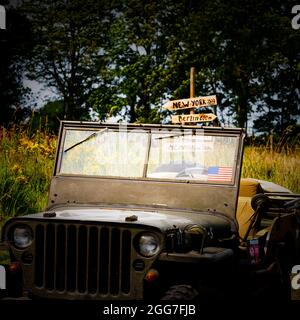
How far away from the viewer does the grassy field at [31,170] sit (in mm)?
10805

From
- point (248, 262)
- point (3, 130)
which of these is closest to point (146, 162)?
point (248, 262)

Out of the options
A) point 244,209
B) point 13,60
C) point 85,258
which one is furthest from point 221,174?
point 13,60

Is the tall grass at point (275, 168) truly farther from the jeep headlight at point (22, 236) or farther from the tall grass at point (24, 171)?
the jeep headlight at point (22, 236)

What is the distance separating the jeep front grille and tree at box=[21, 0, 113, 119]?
31684 millimetres

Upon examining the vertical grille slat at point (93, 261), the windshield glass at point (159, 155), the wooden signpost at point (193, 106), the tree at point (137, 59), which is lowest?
the vertical grille slat at point (93, 261)

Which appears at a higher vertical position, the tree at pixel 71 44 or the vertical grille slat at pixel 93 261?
the tree at pixel 71 44

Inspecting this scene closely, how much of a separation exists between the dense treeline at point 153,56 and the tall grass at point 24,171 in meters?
19.6

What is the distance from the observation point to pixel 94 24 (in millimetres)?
36594

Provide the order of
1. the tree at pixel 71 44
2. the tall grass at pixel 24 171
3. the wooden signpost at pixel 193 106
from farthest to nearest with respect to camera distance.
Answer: the tree at pixel 71 44 → the tall grass at pixel 24 171 → the wooden signpost at pixel 193 106

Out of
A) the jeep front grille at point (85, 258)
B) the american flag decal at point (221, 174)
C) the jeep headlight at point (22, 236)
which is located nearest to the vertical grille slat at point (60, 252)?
the jeep front grille at point (85, 258)

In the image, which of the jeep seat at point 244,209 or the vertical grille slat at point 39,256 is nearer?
the vertical grille slat at point 39,256

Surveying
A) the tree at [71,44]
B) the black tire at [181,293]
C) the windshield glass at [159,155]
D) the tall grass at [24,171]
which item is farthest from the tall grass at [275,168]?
the tree at [71,44]

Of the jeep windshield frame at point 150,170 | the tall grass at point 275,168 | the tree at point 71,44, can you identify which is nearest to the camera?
the jeep windshield frame at point 150,170
